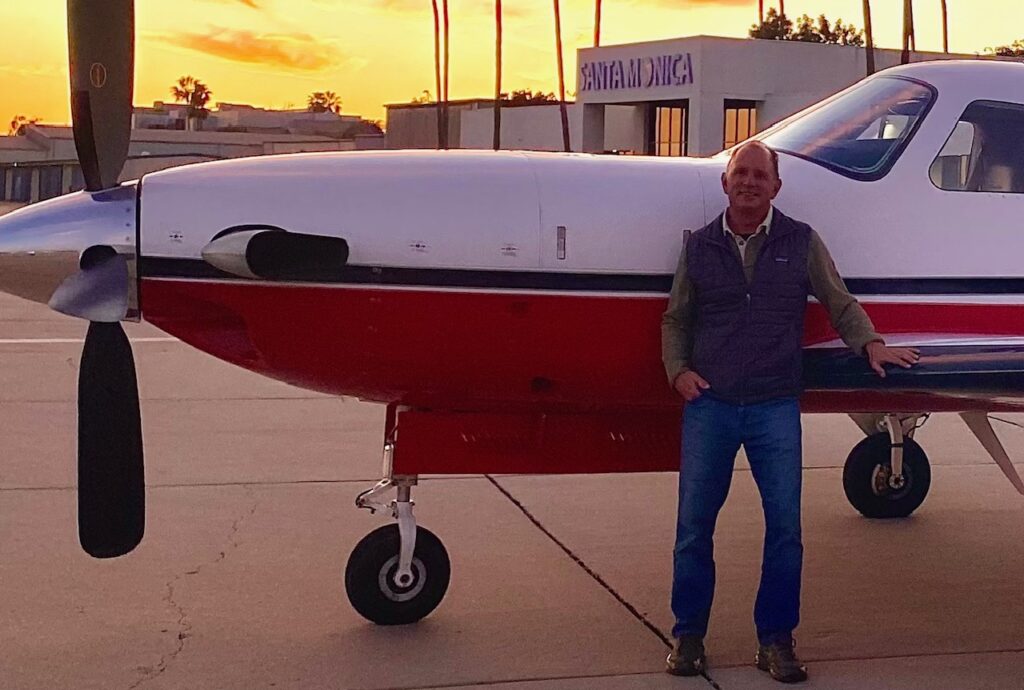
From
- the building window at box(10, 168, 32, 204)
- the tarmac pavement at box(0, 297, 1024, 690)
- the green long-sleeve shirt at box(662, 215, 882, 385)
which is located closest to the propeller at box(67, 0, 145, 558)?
the tarmac pavement at box(0, 297, 1024, 690)

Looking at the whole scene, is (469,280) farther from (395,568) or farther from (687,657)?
(687,657)

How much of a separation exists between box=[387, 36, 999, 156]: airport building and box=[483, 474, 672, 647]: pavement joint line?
1089 inches

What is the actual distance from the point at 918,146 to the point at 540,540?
8.20 feet

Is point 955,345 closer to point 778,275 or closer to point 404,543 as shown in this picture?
point 778,275

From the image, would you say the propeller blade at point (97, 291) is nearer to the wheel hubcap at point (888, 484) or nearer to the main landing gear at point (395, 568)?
the main landing gear at point (395, 568)

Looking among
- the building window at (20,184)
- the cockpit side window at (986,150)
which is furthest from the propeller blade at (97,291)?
the building window at (20,184)

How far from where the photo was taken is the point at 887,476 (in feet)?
22.9

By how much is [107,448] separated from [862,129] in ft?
10.1

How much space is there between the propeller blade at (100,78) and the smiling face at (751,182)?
2206 millimetres

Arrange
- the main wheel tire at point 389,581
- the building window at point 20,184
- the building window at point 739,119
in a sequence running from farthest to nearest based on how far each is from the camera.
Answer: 1. the building window at point 20,184
2. the building window at point 739,119
3. the main wheel tire at point 389,581

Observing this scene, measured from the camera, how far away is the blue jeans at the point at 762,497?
14.7 feet

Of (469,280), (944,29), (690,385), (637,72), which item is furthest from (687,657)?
(637,72)

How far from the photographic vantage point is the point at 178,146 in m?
74.0

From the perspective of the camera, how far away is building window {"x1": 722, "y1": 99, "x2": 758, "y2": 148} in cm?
3797
